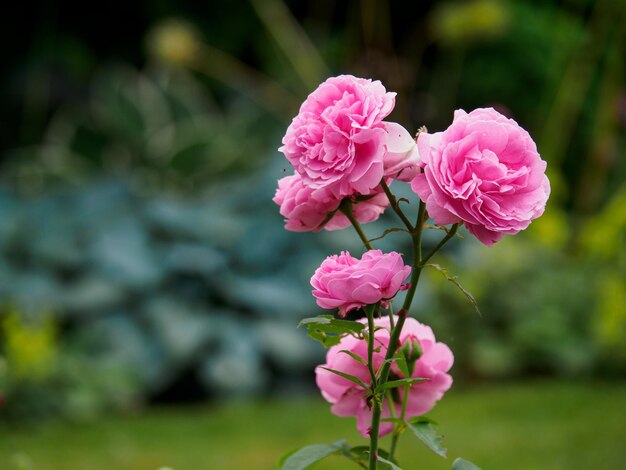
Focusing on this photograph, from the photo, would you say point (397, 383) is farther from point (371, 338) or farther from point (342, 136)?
point (342, 136)

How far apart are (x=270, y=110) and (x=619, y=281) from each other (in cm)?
189

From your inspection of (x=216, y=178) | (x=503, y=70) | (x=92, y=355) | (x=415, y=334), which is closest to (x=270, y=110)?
(x=216, y=178)

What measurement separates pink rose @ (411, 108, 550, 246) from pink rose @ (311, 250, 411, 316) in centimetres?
6

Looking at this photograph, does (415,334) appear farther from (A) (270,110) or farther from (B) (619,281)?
(A) (270,110)

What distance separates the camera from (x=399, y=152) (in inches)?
36.0

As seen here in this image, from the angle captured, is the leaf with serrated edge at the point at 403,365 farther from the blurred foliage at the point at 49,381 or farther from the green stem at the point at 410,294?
the blurred foliage at the point at 49,381

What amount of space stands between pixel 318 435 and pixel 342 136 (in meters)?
2.33

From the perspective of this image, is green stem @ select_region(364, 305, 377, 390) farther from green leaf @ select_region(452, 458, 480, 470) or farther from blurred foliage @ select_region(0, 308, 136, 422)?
blurred foliage @ select_region(0, 308, 136, 422)

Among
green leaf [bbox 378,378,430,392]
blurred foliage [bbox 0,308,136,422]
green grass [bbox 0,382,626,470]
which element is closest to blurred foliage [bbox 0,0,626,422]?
blurred foliage [bbox 0,308,136,422]

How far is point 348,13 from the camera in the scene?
22.7 ft

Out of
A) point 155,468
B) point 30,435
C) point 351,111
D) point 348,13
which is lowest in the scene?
point 351,111

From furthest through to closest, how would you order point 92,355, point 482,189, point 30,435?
point 92,355, point 30,435, point 482,189

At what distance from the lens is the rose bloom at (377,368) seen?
102cm

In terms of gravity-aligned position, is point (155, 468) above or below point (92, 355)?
below
